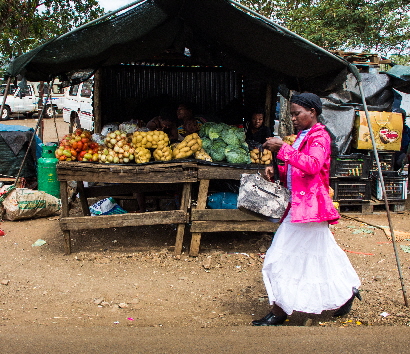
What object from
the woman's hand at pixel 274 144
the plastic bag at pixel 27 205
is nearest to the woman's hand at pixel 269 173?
the woman's hand at pixel 274 144

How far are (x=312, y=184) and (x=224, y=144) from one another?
2451 millimetres

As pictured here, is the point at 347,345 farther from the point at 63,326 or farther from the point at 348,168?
the point at 348,168

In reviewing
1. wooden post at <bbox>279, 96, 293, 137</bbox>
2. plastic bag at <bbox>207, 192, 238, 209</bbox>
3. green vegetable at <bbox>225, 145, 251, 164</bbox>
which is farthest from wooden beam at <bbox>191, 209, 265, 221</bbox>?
wooden post at <bbox>279, 96, 293, 137</bbox>

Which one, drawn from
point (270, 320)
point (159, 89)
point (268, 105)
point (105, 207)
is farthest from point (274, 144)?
point (159, 89)

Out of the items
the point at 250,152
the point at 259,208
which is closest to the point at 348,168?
the point at 250,152

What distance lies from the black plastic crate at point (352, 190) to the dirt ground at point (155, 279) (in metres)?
0.98

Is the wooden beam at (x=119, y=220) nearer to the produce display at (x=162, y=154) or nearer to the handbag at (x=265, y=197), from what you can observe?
the produce display at (x=162, y=154)

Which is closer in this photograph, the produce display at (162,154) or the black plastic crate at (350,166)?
the produce display at (162,154)

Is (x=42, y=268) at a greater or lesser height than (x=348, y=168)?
lesser

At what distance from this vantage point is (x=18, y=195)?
6.89 meters

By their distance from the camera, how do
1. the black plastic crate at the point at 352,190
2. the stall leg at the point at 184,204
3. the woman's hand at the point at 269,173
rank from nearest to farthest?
the woman's hand at the point at 269,173
the stall leg at the point at 184,204
the black plastic crate at the point at 352,190

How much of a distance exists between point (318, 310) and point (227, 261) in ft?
6.47

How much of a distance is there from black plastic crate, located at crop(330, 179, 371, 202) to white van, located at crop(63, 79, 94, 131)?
7984mm

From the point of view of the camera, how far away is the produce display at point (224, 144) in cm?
545
